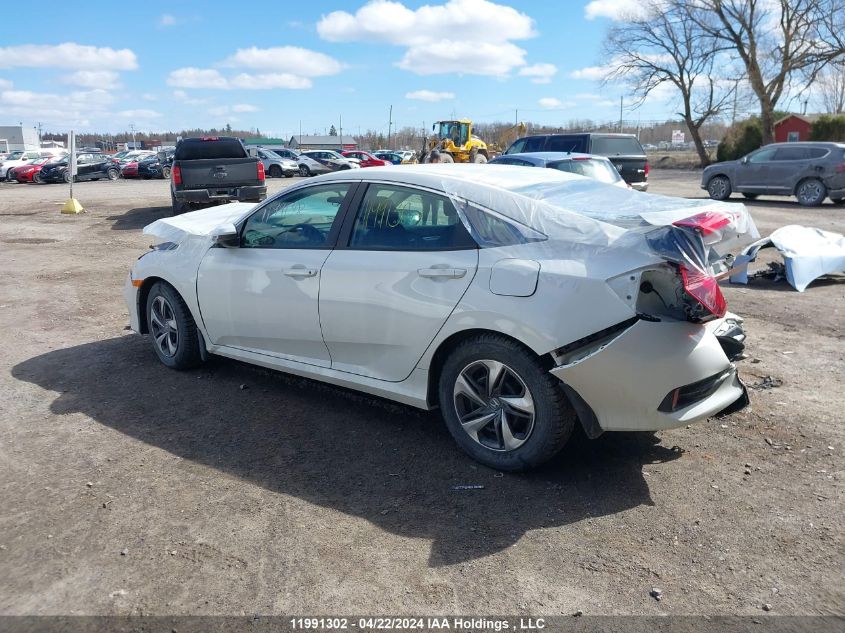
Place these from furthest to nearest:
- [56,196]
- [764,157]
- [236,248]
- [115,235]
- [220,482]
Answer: [56,196], [764,157], [115,235], [236,248], [220,482]

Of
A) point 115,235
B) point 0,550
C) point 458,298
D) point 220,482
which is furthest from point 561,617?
point 115,235

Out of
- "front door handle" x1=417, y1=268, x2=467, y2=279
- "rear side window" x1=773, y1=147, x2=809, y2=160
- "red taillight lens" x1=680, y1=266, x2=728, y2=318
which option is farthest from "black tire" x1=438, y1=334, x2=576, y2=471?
"rear side window" x1=773, y1=147, x2=809, y2=160

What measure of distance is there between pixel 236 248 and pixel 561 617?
11.3 feet

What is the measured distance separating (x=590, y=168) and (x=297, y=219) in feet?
28.4

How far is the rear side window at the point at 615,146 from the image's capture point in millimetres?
18516

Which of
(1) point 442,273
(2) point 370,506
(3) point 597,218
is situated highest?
(3) point 597,218

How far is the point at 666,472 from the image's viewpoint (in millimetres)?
4125

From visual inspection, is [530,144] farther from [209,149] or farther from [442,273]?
[442,273]

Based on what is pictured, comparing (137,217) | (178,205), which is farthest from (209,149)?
(137,217)

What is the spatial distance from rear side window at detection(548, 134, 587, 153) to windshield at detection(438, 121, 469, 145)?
48.4 ft

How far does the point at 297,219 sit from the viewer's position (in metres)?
5.05

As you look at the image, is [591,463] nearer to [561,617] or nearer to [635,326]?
[635,326]

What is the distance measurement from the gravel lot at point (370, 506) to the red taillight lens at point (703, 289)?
1.00 m

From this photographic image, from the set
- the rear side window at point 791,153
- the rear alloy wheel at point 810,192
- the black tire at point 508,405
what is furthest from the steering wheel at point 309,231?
the rear side window at point 791,153
